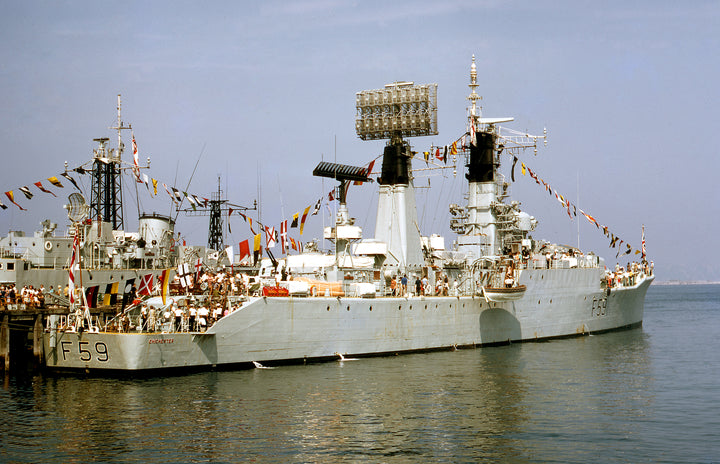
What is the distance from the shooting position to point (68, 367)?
2861cm

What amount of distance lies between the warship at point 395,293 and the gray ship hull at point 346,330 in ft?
0.18

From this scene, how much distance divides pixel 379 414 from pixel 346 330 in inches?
426

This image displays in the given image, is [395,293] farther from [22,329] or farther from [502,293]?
[22,329]

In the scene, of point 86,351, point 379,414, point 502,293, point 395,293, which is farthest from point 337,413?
point 502,293

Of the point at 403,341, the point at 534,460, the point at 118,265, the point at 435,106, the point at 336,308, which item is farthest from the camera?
the point at 118,265

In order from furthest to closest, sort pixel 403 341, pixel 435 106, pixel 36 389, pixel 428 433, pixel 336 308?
pixel 435 106, pixel 403 341, pixel 336 308, pixel 36 389, pixel 428 433

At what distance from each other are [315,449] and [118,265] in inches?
1080

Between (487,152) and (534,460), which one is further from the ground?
(487,152)

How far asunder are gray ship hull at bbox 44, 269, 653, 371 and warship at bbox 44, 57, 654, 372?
0.06 metres

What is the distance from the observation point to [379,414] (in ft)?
74.0

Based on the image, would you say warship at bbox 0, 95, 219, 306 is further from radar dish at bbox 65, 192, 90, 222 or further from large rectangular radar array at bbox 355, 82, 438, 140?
large rectangular radar array at bbox 355, 82, 438, 140

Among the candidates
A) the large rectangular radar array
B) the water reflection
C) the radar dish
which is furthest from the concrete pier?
the large rectangular radar array

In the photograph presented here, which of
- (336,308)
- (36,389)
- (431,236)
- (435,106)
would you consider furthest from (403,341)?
(36,389)

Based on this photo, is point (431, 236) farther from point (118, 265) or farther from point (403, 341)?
point (118, 265)
